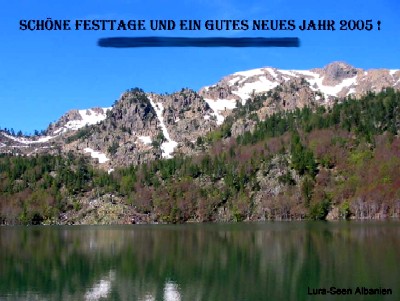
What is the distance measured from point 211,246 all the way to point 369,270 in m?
39.2

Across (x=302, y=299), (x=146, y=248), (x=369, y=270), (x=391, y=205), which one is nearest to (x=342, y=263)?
(x=369, y=270)

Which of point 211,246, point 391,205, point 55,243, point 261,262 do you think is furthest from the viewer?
point 391,205

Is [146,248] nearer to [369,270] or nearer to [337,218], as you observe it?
[369,270]

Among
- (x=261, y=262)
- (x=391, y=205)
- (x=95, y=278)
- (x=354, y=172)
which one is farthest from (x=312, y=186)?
(x=95, y=278)

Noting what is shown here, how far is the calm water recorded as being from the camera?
52188 mm

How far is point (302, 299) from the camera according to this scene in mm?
47094

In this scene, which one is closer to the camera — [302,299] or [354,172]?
[302,299]

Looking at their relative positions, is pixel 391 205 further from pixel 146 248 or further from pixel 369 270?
pixel 369 270

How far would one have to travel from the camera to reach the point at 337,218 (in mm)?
175875

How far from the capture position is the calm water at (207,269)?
171ft

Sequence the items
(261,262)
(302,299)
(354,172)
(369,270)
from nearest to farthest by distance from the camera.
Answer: (302,299), (369,270), (261,262), (354,172)

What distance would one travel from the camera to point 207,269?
2621 inches

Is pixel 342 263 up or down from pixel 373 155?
down

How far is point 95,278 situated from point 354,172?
487 feet
